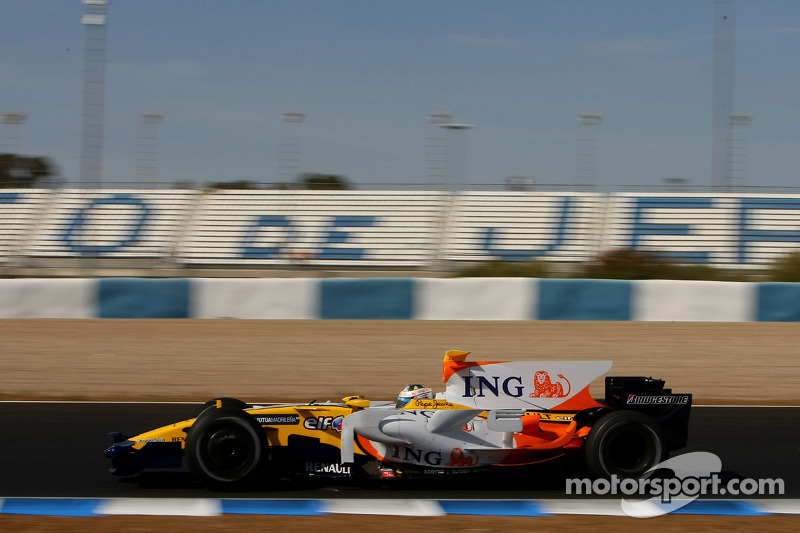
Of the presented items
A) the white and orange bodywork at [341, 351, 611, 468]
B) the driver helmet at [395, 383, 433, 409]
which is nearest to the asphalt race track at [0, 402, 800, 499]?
the white and orange bodywork at [341, 351, 611, 468]

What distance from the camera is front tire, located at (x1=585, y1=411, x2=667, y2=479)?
461cm

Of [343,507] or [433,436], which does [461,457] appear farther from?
[343,507]

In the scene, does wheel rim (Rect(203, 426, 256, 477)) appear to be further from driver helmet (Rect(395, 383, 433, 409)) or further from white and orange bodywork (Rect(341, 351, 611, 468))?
driver helmet (Rect(395, 383, 433, 409))

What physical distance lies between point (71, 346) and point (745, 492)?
7529mm

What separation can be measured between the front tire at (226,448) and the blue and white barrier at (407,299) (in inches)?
233

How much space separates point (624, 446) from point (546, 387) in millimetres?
527

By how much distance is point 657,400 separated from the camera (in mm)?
4766

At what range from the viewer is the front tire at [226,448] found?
4496 millimetres

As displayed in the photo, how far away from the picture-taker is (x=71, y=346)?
9664 mm

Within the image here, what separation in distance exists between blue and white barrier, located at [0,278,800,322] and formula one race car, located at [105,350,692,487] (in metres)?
5.67

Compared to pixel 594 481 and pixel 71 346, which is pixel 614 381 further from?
pixel 71 346

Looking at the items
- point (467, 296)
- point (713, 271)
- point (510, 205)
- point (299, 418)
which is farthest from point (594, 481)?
point (510, 205)

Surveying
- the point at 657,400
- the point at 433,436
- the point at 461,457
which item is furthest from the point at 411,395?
the point at 657,400

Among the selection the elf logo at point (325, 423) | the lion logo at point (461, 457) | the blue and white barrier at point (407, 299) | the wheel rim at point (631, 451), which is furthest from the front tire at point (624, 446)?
the blue and white barrier at point (407, 299)
